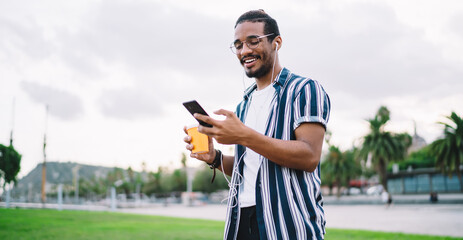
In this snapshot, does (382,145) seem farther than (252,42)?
Yes

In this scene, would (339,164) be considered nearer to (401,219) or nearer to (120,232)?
(401,219)

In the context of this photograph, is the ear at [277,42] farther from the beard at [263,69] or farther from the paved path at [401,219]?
the paved path at [401,219]

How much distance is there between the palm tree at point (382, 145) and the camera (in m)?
47.3

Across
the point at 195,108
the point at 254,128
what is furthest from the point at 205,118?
the point at 254,128

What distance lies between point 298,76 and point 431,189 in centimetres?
6205

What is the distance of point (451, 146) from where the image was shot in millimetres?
36156

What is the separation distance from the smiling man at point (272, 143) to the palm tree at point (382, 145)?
48.3m

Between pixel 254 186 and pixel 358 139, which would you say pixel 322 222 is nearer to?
pixel 254 186

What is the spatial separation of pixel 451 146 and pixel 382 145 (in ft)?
38.1

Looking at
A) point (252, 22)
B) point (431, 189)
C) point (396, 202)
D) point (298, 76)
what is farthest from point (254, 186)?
point (431, 189)

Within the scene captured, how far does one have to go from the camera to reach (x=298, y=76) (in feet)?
6.70

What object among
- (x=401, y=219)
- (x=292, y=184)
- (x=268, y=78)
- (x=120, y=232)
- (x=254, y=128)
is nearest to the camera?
(x=292, y=184)

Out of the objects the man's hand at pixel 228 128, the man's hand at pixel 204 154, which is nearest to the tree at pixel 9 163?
the man's hand at pixel 204 154

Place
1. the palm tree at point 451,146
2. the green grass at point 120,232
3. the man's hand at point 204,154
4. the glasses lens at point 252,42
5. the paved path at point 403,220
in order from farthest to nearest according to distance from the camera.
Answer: the palm tree at point 451,146 < the paved path at point 403,220 < the green grass at point 120,232 < the man's hand at point 204,154 < the glasses lens at point 252,42
